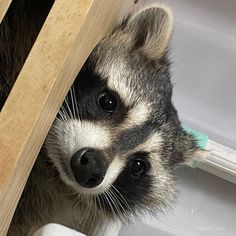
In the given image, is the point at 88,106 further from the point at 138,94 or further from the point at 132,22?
the point at 132,22

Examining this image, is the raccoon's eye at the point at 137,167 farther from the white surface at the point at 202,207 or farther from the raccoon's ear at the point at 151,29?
the white surface at the point at 202,207

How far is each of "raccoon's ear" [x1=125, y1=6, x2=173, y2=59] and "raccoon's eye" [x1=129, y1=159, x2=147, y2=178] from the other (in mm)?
241

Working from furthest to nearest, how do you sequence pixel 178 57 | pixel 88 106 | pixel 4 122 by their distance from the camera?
pixel 178 57 → pixel 88 106 → pixel 4 122

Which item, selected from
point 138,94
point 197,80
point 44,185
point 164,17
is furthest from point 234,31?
point 44,185

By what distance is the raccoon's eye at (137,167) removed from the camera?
1.19 metres

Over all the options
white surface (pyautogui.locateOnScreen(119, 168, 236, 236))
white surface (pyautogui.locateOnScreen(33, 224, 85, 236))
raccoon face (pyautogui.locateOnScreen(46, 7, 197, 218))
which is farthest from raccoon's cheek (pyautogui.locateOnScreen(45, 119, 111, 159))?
white surface (pyautogui.locateOnScreen(119, 168, 236, 236))

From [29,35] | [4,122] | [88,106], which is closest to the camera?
[4,122]

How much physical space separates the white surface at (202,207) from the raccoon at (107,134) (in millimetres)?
467

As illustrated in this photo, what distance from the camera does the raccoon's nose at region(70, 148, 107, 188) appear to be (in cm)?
98

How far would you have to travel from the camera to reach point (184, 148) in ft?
4.55

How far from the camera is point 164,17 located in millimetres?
1241

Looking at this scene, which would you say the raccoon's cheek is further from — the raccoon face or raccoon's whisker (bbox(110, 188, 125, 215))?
raccoon's whisker (bbox(110, 188, 125, 215))

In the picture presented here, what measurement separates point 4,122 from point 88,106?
420 millimetres

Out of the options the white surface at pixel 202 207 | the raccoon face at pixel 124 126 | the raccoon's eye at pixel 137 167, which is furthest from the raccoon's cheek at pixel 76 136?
the white surface at pixel 202 207
